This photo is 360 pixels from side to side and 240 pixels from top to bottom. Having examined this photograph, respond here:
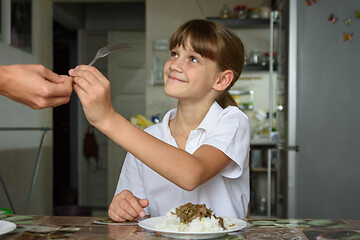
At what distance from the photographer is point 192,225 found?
2.70 ft

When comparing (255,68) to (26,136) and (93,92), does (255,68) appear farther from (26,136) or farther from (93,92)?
(93,92)

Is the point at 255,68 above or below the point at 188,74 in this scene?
above

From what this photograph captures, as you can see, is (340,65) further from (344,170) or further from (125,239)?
(125,239)

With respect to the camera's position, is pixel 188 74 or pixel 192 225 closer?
pixel 192 225

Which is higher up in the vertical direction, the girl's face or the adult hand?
the girl's face

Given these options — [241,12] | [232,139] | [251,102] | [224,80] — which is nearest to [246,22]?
[241,12]

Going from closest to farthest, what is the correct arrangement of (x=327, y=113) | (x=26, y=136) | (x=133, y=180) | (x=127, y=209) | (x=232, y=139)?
(x=127, y=209) < (x=232, y=139) < (x=133, y=180) < (x=327, y=113) < (x=26, y=136)

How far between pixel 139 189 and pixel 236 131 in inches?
14.6

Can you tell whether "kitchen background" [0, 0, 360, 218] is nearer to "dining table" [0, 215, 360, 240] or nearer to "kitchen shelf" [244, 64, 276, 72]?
"kitchen shelf" [244, 64, 276, 72]

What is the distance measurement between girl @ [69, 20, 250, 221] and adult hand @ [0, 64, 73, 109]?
0.28 metres

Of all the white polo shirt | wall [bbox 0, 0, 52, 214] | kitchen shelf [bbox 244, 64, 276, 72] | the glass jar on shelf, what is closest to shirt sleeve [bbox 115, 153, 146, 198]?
the white polo shirt

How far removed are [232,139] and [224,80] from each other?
25 centimetres

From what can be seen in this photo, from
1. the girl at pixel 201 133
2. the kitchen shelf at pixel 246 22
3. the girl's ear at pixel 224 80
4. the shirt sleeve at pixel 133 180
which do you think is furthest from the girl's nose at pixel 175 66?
the kitchen shelf at pixel 246 22

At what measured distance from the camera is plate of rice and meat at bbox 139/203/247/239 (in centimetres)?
80
